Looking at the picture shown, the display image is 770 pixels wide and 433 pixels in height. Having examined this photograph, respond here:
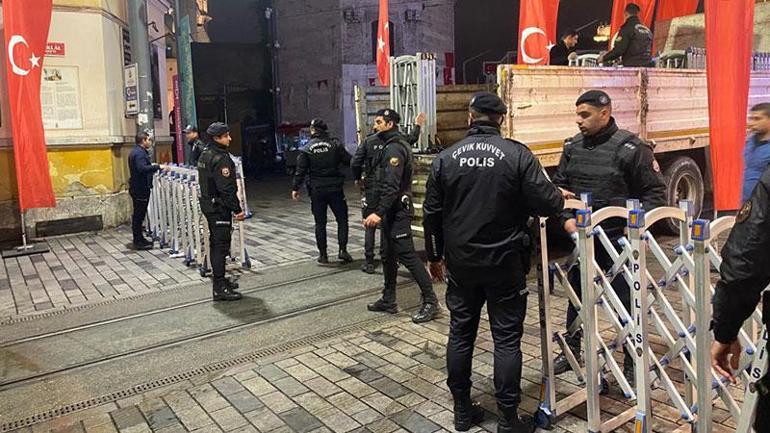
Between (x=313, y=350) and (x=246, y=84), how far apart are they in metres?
19.5

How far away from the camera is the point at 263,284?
715cm

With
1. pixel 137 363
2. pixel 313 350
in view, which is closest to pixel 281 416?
pixel 313 350

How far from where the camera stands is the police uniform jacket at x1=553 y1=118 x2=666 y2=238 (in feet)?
13.2

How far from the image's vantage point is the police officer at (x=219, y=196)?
633cm

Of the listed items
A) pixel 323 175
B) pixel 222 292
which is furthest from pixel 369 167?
pixel 222 292

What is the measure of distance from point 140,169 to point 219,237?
11.4 ft

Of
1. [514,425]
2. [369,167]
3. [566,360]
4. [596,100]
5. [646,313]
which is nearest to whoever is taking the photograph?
[646,313]

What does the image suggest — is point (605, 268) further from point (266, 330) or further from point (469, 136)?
point (266, 330)

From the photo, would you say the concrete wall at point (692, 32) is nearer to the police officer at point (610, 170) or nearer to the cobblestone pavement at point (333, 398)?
the police officer at point (610, 170)

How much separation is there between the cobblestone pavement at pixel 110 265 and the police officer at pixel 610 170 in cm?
482

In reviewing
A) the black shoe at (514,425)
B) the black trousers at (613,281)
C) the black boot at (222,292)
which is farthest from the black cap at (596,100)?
the black boot at (222,292)

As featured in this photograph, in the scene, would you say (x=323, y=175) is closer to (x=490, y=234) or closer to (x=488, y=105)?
(x=488, y=105)

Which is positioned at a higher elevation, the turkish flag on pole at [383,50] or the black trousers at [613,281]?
the turkish flag on pole at [383,50]

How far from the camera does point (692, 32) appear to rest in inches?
468
